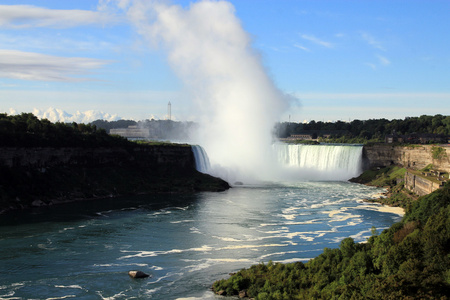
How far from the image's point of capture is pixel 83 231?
43.8 meters

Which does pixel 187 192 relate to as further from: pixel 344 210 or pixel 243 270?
pixel 243 270

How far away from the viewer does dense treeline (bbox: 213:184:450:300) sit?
70.6ft

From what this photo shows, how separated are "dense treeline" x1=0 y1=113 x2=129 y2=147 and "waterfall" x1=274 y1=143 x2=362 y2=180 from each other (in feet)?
112

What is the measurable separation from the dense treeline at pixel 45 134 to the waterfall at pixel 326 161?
34003 millimetres

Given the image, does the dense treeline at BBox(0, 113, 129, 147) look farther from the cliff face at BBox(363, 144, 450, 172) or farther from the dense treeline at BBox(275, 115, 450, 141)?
the dense treeline at BBox(275, 115, 450, 141)

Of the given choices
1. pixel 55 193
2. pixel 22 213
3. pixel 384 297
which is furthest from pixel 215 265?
pixel 55 193

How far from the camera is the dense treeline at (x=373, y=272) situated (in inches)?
848

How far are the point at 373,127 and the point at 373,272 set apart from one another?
465 feet

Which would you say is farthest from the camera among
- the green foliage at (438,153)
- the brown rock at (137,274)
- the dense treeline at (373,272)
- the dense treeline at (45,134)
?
the green foliage at (438,153)

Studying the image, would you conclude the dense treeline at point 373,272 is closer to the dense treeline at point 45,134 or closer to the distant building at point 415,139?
the dense treeline at point 45,134

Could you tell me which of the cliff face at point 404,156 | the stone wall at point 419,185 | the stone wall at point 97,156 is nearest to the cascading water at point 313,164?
the cliff face at point 404,156

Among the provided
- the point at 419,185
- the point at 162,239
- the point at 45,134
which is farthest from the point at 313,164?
the point at 162,239

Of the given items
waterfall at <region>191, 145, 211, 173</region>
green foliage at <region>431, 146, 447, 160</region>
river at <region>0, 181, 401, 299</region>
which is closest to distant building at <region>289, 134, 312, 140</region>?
waterfall at <region>191, 145, 211, 173</region>

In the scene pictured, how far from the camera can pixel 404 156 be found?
85750 mm
